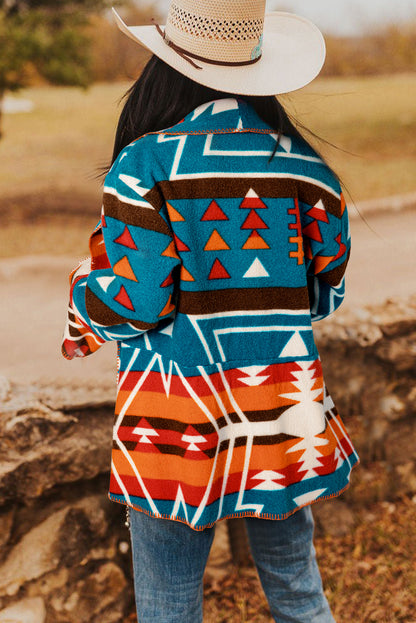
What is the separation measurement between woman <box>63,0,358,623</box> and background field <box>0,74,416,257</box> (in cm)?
310

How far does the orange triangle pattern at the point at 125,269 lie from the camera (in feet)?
3.75

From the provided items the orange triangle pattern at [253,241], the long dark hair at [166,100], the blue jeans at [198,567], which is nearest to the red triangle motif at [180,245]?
the orange triangle pattern at [253,241]

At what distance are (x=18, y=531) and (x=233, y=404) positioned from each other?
1007 millimetres

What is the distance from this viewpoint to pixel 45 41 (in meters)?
5.16

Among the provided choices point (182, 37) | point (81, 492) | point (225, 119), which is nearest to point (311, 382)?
point (225, 119)

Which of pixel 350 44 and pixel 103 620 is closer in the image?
pixel 103 620

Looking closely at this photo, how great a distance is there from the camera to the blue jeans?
50.4 inches

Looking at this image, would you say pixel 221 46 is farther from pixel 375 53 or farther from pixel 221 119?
pixel 375 53

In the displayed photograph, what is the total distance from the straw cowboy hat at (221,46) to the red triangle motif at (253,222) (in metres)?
0.21

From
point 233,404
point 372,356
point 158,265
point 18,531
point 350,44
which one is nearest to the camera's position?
point 158,265

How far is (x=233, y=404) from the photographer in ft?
4.09

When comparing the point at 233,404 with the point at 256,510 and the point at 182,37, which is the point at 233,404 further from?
the point at 182,37

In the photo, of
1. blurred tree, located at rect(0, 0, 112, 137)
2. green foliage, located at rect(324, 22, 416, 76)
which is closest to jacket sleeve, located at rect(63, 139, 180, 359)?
blurred tree, located at rect(0, 0, 112, 137)

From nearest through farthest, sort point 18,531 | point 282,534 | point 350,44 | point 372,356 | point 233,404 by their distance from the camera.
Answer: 1. point 233,404
2. point 282,534
3. point 18,531
4. point 372,356
5. point 350,44
